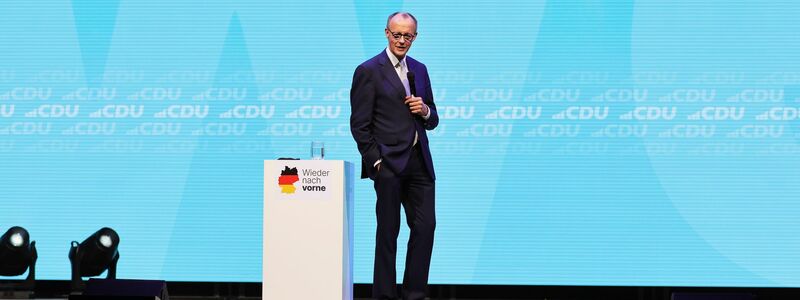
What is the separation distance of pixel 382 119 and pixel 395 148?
152mm

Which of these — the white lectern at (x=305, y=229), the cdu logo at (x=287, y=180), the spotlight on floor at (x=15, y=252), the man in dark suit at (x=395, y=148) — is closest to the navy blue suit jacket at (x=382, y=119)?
the man in dark suit at (x=395, y=148)

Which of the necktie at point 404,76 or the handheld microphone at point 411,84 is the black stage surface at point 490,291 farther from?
the handheld microphone at point 411,84

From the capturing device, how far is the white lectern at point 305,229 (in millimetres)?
4773

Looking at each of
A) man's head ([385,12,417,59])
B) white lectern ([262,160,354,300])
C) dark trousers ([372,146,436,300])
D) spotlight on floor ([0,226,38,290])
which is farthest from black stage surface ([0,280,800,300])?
man's head ([385,12,417,59])

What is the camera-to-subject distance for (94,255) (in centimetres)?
608

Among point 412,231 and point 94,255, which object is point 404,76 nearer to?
point 412,231

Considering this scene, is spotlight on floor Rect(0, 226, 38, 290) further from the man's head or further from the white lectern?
the man's head

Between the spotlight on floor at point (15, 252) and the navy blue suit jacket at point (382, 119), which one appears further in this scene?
the spotlight on floor at point (15, 252)

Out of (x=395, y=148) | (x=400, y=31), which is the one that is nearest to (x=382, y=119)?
(x=395, y=148)

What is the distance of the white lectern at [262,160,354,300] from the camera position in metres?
4.77

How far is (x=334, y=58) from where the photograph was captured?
6348 millimetres

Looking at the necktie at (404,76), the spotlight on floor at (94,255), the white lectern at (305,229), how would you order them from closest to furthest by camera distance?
the white lectern at (305,229) < the necktie at (404,76) < the spotlight on floor at (94,255)

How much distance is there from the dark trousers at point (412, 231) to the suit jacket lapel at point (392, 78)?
0.27 metres

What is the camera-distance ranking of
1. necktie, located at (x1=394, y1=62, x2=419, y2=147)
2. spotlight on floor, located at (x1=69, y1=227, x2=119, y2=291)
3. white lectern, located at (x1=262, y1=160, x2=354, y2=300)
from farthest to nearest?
spotlight on floor, located at (x1=69, y1=227, x2=119, y2=291) < necktie, located at (x1=394, y1=62, x2=419, y2=147) < white lectern, located at (x1=262, y1=160, x2=354, y2=300)
